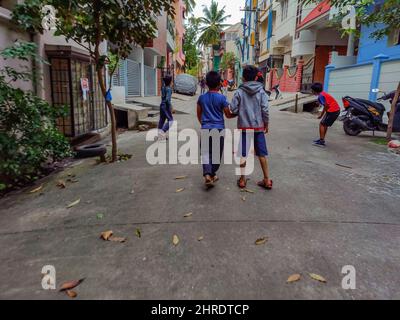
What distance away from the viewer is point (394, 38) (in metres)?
11.7

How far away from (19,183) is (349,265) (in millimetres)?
4941

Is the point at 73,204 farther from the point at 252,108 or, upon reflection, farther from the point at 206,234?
the point at 252,108

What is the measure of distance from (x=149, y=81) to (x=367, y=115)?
46.5 ft

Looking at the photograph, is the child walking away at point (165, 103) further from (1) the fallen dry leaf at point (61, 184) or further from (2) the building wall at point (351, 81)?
(2) the building wall at point (351, 81)

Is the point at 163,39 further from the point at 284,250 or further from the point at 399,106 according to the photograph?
the point at 284,250

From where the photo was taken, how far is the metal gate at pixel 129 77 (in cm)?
1378

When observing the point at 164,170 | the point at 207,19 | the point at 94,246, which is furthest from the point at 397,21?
the point at 207,19

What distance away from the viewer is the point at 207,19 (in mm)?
47312

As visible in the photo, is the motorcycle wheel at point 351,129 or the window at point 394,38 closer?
the motorcycle wheel at point 351,129

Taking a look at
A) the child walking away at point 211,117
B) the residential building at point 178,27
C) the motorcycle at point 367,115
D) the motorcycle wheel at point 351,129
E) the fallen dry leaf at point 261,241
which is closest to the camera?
the fallen dry leaf at point 261,241

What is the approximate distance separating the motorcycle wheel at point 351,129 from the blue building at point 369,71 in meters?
1.50

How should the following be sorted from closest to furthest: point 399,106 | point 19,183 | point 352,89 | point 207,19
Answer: point 19,183
point 399,106
point 352,89
point 207,19

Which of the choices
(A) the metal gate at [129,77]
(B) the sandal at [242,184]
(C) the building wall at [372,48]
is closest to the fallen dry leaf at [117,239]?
(B) the sandal at [242,184]

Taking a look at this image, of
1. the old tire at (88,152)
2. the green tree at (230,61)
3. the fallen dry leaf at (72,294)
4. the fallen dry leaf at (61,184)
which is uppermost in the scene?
the green tree at (230,61)
